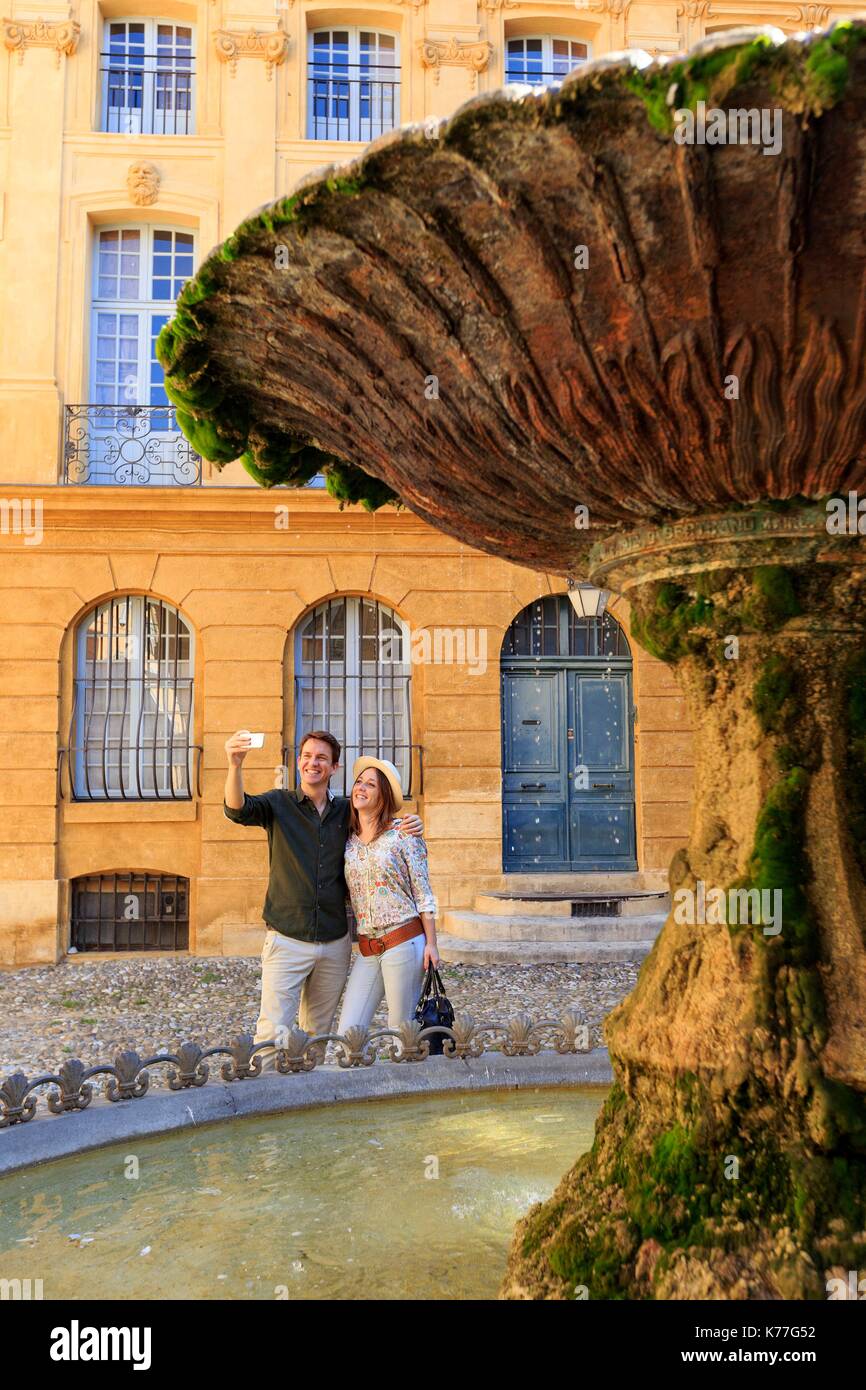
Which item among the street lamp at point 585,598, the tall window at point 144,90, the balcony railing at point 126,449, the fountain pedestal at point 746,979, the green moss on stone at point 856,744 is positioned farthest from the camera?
the tall window at point 144,90

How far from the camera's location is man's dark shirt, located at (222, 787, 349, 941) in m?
4.81

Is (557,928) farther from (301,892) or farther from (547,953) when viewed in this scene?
(301,892)

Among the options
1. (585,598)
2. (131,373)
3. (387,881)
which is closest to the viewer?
(387,881)

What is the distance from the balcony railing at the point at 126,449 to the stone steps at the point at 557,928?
6.14 meters

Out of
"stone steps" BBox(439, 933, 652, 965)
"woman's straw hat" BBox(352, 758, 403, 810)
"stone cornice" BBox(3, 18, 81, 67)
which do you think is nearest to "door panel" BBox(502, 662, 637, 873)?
"stone steps" BBox(439, 933, 652, 965)

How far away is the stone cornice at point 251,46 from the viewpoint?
13789 millimetres

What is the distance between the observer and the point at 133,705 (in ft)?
42.9

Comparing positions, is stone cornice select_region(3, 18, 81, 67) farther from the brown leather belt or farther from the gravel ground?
the brown leather belt

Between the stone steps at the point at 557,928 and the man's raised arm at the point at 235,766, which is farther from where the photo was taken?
the stone steps at the point at 557,928

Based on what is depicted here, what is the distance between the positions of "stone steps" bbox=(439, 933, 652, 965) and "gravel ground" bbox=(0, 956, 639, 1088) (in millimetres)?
137

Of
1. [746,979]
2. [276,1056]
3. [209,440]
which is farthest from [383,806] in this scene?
[746,979]

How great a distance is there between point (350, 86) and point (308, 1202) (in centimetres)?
1424

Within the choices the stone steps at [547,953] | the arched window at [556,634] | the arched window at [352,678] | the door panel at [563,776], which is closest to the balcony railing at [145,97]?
the arched window at [352,678]

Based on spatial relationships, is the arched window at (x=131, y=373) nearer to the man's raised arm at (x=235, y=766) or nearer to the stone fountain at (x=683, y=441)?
the man's raised arm at (x=235, y=766)
